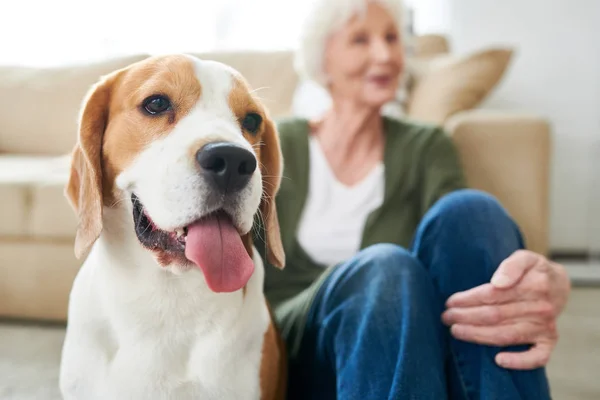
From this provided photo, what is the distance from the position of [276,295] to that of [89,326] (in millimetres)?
404

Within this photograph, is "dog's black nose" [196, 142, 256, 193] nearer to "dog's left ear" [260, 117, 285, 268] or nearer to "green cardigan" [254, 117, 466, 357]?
"dog's left ear" [260, 117, 285, 268]

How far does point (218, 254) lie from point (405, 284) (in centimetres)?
30

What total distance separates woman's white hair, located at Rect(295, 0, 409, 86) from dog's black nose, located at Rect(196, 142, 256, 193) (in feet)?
2.41

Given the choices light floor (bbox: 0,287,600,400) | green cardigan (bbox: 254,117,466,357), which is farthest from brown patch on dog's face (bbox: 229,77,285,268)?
light floor (bbox: 0,287,600,400)

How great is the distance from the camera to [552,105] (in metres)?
2.54

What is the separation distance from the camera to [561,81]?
2.52m

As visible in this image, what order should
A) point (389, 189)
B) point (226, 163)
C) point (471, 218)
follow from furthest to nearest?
1. point (389, 189)
2. point (471, 218)
3. point (226, 163)

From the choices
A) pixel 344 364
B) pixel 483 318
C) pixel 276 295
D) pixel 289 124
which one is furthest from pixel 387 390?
pixel 289 124

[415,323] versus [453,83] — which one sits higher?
[453,83]

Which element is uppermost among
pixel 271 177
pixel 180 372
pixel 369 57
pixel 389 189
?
pixel 369 57

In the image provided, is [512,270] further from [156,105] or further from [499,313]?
[156,105]

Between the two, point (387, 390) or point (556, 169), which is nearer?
point (387, 390)

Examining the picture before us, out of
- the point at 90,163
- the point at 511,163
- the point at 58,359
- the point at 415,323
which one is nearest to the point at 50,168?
the point at 58,359

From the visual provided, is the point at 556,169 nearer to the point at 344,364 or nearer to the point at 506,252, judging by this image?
the point at 506,252
